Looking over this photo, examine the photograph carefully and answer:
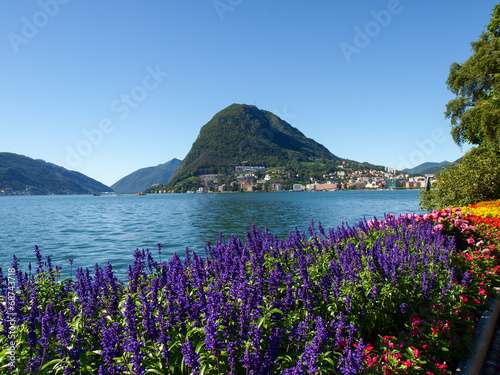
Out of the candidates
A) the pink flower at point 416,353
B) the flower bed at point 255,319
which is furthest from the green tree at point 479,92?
the pink flower at point 416,353

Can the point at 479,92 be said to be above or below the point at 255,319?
above

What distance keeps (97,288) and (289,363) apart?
310 cm

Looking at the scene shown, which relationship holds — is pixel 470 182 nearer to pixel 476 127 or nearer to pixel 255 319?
pixel 476 127

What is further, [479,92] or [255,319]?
[479,92]

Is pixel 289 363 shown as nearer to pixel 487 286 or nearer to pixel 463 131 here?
pixel 487 286

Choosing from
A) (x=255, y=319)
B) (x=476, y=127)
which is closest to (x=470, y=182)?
(x=476, y=127)

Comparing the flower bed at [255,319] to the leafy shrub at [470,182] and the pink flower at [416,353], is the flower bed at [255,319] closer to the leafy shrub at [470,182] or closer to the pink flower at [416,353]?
the pink flower at [416,353]

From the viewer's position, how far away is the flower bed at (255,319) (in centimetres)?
299

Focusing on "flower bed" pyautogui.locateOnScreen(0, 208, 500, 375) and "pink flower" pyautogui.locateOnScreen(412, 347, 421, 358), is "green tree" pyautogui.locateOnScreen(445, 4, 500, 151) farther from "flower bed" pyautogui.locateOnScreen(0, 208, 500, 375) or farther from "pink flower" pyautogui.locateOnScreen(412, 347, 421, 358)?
"pink flower" pyautogui.locateOnScreen(412, 347, 421, 358)

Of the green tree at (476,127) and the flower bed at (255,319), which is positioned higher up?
the green tree at (476,127)

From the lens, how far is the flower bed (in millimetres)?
2988

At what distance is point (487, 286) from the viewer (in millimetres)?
6273

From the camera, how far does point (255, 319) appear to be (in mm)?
3508

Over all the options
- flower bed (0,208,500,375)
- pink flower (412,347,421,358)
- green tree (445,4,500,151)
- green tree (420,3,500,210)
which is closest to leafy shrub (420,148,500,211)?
green tree (420,3,500,210)
